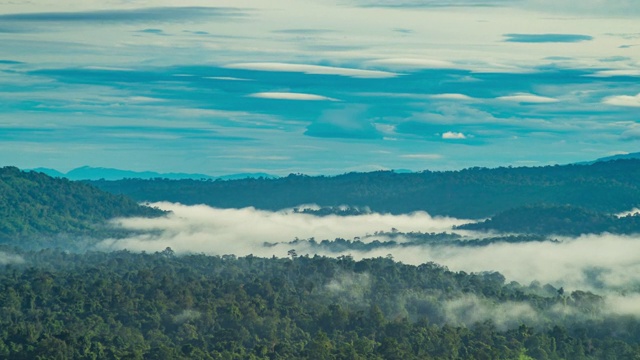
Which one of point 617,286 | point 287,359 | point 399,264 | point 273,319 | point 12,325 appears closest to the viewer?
point 287,359

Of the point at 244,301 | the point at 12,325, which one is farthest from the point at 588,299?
the point at 12,325

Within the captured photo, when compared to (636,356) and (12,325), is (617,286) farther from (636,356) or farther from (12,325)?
(12,325)

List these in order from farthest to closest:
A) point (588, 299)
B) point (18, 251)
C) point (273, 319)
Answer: point (18, 251) → point (588, 299) → point (273, 319)

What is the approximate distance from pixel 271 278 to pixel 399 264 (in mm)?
22931

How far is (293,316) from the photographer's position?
12606 cm

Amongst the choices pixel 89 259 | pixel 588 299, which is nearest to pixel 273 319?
pixel 588 299

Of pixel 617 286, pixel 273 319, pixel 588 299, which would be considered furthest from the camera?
pixel 617 286

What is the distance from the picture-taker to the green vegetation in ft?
349

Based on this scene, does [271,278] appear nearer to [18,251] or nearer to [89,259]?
[89,259]

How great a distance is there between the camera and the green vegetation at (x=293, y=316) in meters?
106

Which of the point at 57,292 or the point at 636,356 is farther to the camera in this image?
the point at 57,292

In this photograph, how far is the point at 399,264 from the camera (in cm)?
16725

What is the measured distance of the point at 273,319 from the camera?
120 m

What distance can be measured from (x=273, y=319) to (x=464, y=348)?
15.1 m
